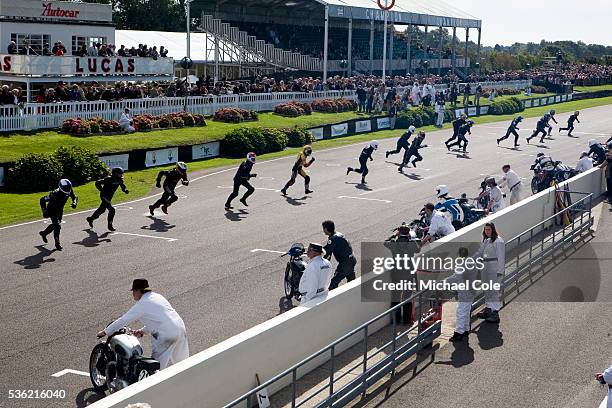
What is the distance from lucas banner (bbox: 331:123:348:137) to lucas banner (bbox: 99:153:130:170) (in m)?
15.3

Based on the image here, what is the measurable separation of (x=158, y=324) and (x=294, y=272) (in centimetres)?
572

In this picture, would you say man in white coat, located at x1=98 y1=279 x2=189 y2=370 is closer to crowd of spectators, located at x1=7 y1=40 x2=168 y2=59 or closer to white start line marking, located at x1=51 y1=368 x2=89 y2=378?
white start line marking, located at x1=51 y1=368 x2=89 y2=378

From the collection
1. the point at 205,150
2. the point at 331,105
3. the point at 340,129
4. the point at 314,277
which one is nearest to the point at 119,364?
the point at 314,277

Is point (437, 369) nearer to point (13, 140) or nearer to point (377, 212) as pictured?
point (377, 212)

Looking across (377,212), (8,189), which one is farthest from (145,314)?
(8,189)

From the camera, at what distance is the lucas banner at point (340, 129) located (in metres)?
45.1

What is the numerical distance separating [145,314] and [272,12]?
57431mm

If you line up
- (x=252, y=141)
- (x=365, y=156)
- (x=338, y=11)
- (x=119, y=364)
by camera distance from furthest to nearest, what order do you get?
(x=338, y=11), (x=252, y=141), (x=365, y=156), (x=119, y=364)

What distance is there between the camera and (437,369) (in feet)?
45.7

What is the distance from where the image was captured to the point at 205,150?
36.0 metres

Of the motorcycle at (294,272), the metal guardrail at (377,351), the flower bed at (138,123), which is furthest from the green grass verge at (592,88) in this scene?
the motorcycle at (294,272)

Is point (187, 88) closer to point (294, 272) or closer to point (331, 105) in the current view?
point (331, 105)

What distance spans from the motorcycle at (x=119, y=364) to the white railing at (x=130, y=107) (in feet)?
73.9

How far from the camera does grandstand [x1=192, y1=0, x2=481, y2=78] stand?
58469 mm
